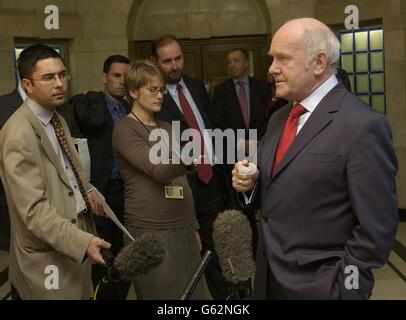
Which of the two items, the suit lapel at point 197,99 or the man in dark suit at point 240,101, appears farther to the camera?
the man in dark suit at point 240,101

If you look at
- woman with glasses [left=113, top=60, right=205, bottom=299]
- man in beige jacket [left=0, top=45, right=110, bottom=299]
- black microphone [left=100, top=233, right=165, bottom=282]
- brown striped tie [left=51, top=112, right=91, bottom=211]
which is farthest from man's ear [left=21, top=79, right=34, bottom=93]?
black microphone [left=100, top=233, right=165, bottom=282]

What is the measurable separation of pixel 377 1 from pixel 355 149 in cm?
568

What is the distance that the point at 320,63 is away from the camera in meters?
2.01

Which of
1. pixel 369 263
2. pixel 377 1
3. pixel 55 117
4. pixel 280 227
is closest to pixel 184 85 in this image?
pixel 55 117

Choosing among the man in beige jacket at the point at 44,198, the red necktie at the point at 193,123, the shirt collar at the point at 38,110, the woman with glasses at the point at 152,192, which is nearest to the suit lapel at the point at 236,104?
the red necktie at the point at 193,123

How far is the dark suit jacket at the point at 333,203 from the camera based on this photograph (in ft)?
6.16

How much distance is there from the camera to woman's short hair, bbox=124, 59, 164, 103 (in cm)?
307

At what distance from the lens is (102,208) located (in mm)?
2717

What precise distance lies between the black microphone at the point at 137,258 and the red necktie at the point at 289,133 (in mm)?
559

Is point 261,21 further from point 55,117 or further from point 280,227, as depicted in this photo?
point 280,227

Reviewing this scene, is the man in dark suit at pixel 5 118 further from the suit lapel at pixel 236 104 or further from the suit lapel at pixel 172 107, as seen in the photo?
the suit lapel at pixel 236 104

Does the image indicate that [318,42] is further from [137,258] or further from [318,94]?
[137,258]

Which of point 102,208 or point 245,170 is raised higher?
point 245,170

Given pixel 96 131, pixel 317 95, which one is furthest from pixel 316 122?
pixel 96 131
